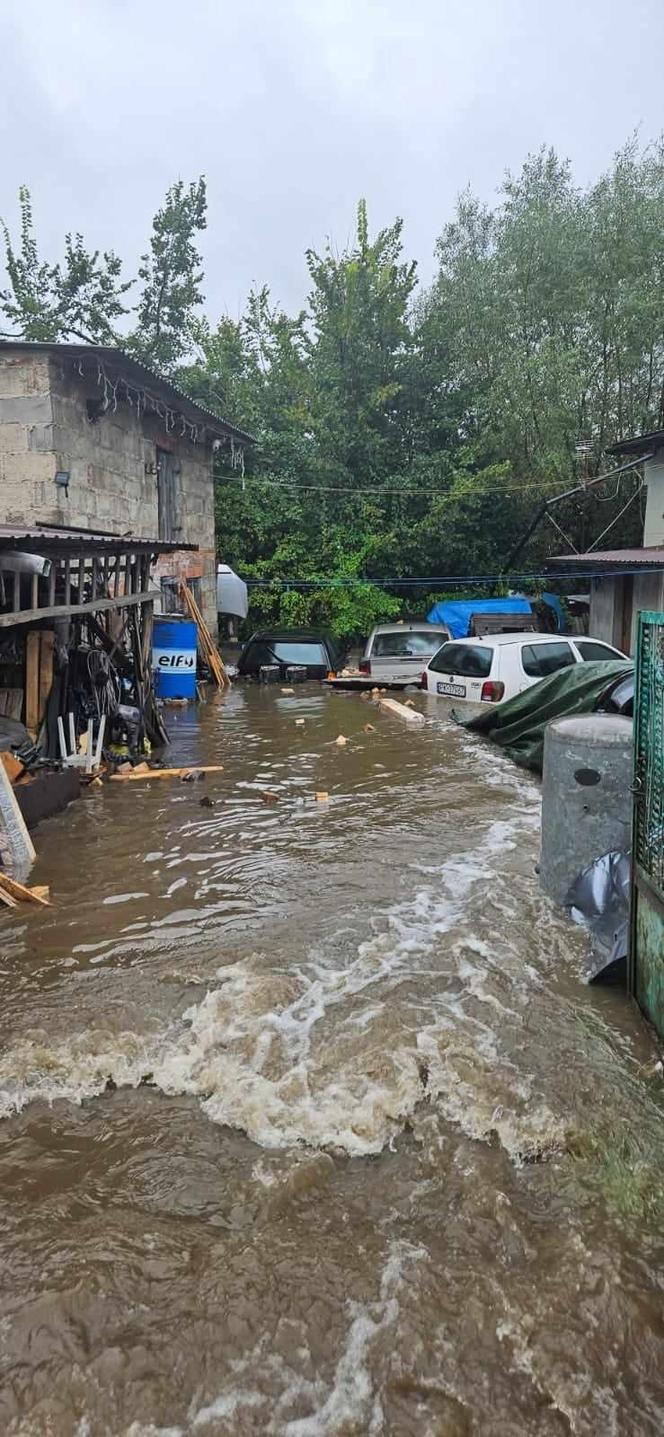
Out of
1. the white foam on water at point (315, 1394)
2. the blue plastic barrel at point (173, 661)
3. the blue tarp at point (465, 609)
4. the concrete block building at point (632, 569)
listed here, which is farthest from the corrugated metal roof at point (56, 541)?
the blue tarp at point (465, 609)

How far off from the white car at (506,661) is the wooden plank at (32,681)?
18.6 ft

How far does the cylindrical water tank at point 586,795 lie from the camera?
5.26 meters

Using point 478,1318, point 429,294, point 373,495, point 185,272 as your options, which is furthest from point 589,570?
point 478,1318

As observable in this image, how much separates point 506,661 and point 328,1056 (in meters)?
8.26

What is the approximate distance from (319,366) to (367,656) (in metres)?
10.9

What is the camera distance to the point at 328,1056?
382cm

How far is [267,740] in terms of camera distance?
11844mm

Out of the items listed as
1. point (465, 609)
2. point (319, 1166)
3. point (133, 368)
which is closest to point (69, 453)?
point (133, 368)

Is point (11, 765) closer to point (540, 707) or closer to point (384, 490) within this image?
point (540, 707)

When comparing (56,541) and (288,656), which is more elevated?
(56,541)

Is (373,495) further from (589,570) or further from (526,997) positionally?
(526,997)

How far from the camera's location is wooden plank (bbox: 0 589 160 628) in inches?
295

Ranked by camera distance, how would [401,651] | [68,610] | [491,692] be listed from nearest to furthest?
[68,610] → [491,692] → [401,651]

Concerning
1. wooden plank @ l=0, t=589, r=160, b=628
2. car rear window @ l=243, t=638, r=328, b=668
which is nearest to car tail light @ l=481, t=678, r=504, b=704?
wooden plank @ l=0, t=589, r=160, b=628
